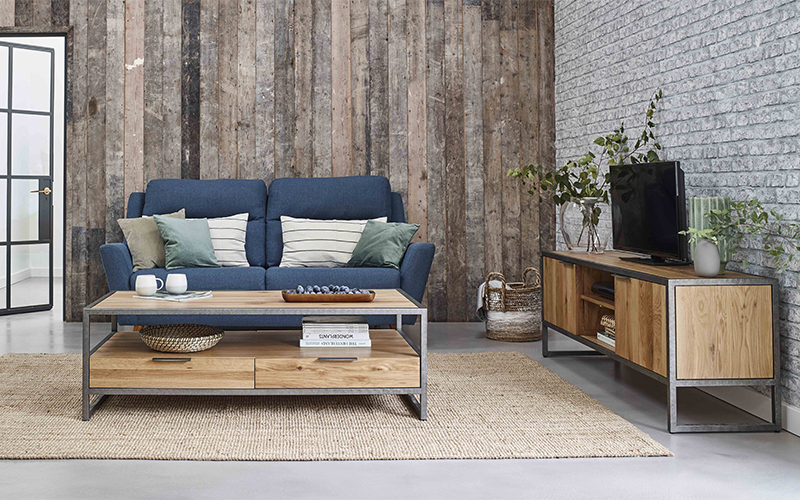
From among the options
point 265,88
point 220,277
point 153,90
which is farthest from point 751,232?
point 153,90

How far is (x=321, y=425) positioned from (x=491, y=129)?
3157 mm

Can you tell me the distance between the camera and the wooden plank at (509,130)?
5266 millimetres

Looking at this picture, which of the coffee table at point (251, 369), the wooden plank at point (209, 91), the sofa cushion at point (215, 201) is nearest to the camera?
the coffee table at point (251, 369)

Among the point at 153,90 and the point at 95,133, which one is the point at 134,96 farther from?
the point at 95,133

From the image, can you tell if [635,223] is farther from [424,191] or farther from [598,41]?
[424,191]

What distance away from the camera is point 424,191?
5.20 m

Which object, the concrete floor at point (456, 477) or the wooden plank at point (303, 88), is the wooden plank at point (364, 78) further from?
the concrete floor at point (456, 477)

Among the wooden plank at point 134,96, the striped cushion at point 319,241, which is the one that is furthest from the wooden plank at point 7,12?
the striped cushion at point 319,241

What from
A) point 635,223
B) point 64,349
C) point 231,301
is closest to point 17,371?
point 64,349

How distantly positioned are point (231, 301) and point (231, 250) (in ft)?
5.44

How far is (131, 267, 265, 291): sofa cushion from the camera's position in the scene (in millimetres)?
4047

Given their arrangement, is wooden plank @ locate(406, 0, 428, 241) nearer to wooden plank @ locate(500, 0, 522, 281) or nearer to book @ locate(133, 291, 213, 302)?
wooden plank @ locate(500, 0, 522, 281)

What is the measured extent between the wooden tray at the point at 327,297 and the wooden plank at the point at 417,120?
2.32m

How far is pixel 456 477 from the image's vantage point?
216 cm
